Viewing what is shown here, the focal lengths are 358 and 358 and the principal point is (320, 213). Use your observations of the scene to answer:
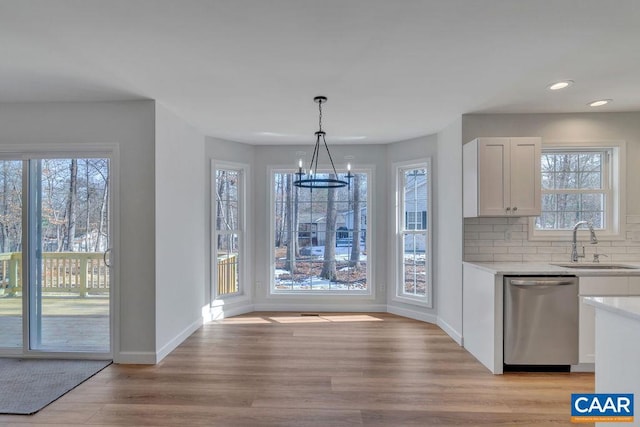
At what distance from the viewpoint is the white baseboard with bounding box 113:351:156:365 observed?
10.9 feet

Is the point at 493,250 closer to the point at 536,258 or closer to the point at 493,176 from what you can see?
the point at 536,258

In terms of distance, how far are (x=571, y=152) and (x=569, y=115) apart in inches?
15.7

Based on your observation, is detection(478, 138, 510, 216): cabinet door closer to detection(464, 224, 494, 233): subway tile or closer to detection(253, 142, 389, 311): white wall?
detection(464, 224, 494, 233): subway tile

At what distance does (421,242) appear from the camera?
16.2 feet

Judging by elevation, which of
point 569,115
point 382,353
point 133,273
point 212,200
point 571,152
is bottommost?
point 382,353

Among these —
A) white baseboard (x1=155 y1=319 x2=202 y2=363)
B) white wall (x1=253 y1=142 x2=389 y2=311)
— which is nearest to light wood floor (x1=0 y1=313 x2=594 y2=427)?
white baseboard (x1=155 y1=319 x2=202 y2=363)

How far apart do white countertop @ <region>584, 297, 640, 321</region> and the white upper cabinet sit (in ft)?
→ 5.41

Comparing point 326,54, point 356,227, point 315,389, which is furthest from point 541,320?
point 326,54

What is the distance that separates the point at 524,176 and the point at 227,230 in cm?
368

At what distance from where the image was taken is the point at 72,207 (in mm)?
3482

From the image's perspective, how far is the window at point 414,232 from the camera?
15.9 feet

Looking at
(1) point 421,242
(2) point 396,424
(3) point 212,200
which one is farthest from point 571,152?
(3) point 212,200

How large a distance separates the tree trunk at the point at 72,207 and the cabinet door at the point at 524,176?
4.22 meters

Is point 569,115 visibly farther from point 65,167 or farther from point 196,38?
point 65,167
